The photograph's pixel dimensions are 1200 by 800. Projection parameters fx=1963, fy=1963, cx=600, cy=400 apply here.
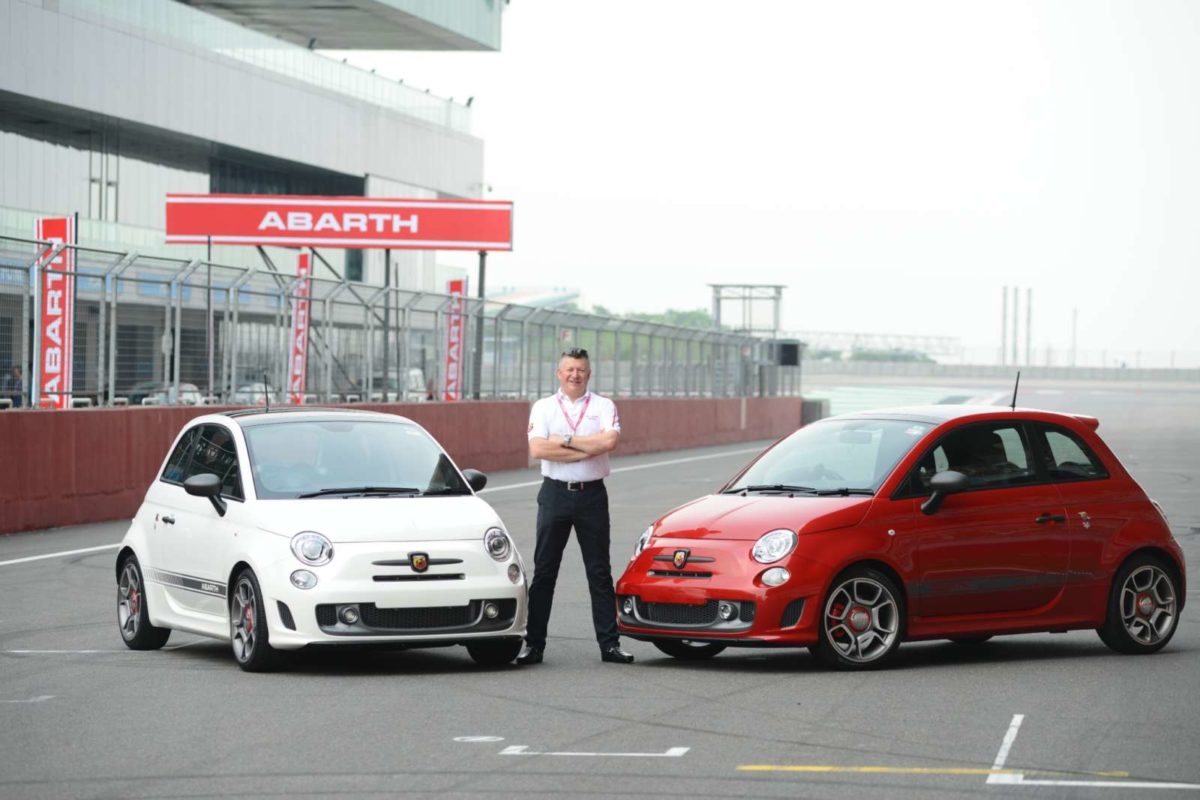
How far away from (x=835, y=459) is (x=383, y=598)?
2692mm

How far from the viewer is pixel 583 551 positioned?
10.5 metres

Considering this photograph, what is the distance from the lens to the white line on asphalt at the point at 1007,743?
7.40 metres

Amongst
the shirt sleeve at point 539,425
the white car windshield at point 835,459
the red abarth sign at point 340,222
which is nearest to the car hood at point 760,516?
the white car windshield at point 835,459

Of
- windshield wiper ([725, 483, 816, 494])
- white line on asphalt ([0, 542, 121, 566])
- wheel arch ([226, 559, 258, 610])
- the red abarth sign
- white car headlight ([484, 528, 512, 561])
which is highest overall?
the red abarth sign

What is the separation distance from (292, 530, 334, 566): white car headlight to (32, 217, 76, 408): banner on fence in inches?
427

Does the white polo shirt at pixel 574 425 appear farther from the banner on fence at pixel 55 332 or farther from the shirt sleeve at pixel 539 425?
the banner on fence at pixel 55 332

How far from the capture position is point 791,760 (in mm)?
7559

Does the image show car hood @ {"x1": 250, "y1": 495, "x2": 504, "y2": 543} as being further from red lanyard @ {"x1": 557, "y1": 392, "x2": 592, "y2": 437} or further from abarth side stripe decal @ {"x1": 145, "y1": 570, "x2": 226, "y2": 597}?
red lanyard @ {"x1": 557, "y1": 392, "x2": 592, "y2": 437}

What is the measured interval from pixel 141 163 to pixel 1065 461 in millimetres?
41858

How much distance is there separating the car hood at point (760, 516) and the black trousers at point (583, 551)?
343mm

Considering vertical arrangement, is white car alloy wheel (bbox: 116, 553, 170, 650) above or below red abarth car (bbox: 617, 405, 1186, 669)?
below

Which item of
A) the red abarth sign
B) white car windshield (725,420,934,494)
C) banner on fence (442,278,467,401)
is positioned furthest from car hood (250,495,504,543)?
the red abarth sign

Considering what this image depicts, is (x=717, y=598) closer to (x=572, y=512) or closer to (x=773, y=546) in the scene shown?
(x=773, y=546)

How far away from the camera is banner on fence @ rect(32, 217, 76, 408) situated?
20.0m
